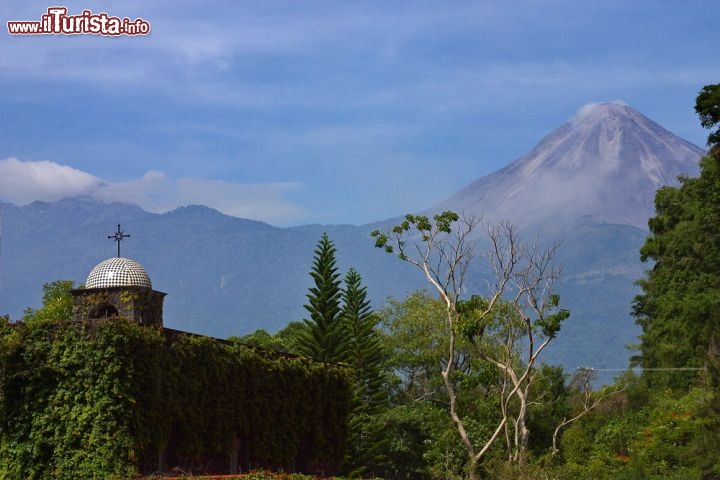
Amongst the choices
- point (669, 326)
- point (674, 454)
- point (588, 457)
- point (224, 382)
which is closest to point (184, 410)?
point (224, 382)

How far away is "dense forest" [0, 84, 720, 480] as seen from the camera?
38.0m

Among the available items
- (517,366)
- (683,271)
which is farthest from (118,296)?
(683,271)

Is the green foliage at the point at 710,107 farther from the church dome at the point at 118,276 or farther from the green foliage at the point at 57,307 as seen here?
the green foliage at the point at 57,307

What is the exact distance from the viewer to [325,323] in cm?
4725

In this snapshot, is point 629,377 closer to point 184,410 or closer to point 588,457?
point 588,457

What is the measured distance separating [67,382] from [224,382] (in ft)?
16.3

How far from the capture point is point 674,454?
39.6 m

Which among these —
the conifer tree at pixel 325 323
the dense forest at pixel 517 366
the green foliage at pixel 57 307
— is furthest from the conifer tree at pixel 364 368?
the green foliage at pixel 57 307

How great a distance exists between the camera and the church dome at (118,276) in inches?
1117

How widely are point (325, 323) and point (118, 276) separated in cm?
1954

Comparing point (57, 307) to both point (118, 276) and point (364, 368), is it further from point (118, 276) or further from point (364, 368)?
point (118, 276)

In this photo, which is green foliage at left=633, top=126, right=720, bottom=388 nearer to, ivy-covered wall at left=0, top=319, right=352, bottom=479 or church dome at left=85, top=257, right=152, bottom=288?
church dome at left=85, top=257, right=152, bottom=288

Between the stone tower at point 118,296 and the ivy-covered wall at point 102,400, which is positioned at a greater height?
the stone tower at point 118,296

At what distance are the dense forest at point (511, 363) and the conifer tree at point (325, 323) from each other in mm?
53
